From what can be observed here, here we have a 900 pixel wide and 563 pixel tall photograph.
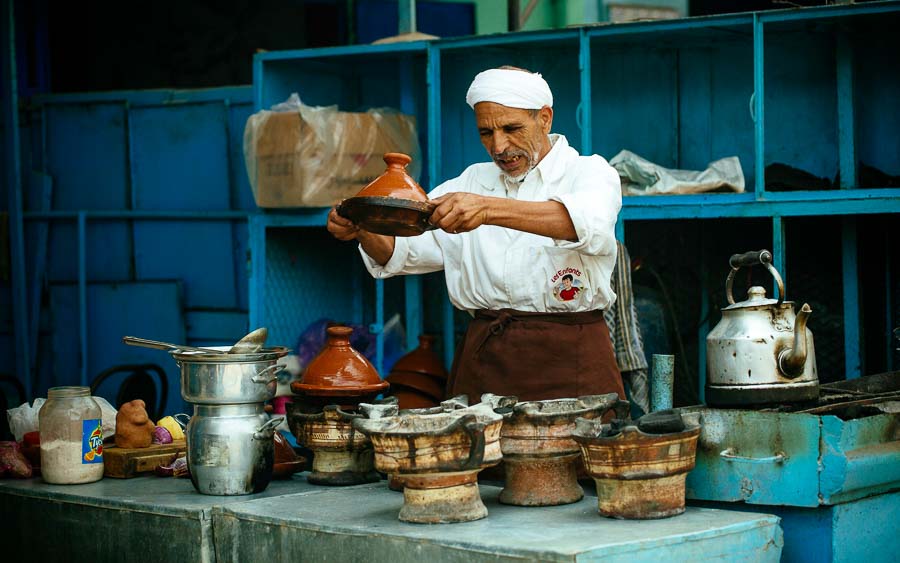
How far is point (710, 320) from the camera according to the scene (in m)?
5.29

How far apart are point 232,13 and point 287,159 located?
9.96ft

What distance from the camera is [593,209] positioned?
2939mm

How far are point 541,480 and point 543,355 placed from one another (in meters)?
0.54

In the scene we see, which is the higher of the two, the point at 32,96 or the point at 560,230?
the point at 32,96

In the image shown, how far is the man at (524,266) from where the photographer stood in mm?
3141

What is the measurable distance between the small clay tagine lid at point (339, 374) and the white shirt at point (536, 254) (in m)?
0.33

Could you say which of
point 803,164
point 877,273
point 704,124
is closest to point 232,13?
point 704,124

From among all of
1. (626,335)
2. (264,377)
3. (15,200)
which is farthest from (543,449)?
(15,200)

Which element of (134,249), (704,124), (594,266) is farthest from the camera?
(134,249)

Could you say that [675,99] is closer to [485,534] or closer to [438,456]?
[438,456]

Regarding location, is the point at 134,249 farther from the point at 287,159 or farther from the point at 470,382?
the point at 470,382

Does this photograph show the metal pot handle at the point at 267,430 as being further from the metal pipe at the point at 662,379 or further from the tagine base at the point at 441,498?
the metal pipe at the point at 662,379

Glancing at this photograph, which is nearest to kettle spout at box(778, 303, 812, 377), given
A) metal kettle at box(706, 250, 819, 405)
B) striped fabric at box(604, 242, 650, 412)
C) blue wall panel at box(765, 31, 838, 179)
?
metal kettle at box(706, 250, 819, 405)

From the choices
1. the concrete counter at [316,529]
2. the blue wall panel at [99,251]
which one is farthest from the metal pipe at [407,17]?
the concrete counter at [316,529]
